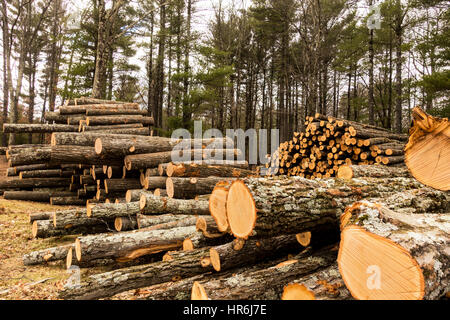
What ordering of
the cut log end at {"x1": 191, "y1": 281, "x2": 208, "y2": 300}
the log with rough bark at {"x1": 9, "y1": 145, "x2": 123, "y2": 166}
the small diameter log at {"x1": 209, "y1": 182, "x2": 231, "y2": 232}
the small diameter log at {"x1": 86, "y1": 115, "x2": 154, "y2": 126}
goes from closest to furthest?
the cut log end at {"x1": 191, "y1": 281, "x2": 208, "y2": 300} < the small diameter log at {"x1": 209, "y1": 182, "x2": 231, "y2": 232} < the log with rough bark at {"x1": 9, "y1": 145, "x2": 123, "y2": 166} < the small diameter log at {"x1": 86, "y1": 115, "x2": 154, "y2": 126}

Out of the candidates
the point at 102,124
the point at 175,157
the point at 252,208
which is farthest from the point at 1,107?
the point at 252,208

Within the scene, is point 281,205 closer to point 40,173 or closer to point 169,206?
point 169,206

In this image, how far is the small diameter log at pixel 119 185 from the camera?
6.25m

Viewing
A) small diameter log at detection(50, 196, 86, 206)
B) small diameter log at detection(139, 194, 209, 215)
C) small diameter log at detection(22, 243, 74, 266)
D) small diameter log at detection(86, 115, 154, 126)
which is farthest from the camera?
small diameter log at detection(50, 196, 86, 206)

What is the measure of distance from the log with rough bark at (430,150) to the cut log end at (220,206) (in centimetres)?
211

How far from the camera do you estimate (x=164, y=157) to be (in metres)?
6.07

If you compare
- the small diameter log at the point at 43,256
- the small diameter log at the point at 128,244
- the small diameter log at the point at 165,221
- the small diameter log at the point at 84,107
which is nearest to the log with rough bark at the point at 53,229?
the small diameter log at the point at 165,221

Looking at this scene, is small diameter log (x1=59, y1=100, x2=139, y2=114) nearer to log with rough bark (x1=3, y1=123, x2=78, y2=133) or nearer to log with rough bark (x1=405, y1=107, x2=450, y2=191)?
log with rough bark (x1=3, y1=123, x2=78, y2=133)

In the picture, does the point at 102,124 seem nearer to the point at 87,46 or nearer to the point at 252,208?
the point at 252,208

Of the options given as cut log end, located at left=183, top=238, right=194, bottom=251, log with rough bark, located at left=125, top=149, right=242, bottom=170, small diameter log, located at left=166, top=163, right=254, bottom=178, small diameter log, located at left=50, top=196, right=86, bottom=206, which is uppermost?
log with rough bark, located at left=125, top=149, right=242, bottom=170

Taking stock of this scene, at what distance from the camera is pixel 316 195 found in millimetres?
2650

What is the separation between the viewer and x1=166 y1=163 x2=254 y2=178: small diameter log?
5.21 m

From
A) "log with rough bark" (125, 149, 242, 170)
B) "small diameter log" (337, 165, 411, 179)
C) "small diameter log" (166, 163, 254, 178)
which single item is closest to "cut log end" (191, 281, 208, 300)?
"small diameter log" (166, 163, 254, 178)

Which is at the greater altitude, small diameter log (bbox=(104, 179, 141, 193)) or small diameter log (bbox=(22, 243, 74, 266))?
small diameter log (bbox=(104, 179, 141, 193))
